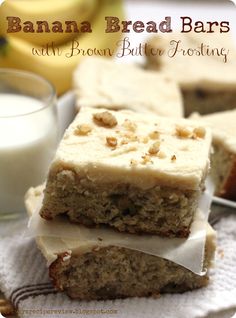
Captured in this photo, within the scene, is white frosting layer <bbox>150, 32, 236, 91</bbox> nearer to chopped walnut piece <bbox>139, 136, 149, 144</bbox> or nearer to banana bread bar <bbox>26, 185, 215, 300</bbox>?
chopped walnut piece <bbox>139, 136, 149, 144</bbox>

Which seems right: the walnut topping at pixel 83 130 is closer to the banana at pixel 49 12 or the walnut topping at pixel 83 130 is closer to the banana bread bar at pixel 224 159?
the banana bread bar at pixel 224 159

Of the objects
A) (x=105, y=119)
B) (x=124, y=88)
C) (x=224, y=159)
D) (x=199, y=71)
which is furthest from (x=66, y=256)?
(x=199, y=71)

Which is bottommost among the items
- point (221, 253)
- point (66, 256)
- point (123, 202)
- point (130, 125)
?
point (221, 253)

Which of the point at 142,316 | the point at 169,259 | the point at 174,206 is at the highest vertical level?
the point at 174,206

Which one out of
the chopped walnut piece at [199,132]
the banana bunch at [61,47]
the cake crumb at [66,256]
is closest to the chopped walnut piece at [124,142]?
the chopped walnut piece at [199,132]

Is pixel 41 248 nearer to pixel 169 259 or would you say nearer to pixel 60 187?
pixel 60 187

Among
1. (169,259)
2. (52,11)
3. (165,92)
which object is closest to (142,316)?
(169,259)

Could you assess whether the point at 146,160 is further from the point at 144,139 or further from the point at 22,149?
the point at 22,149
